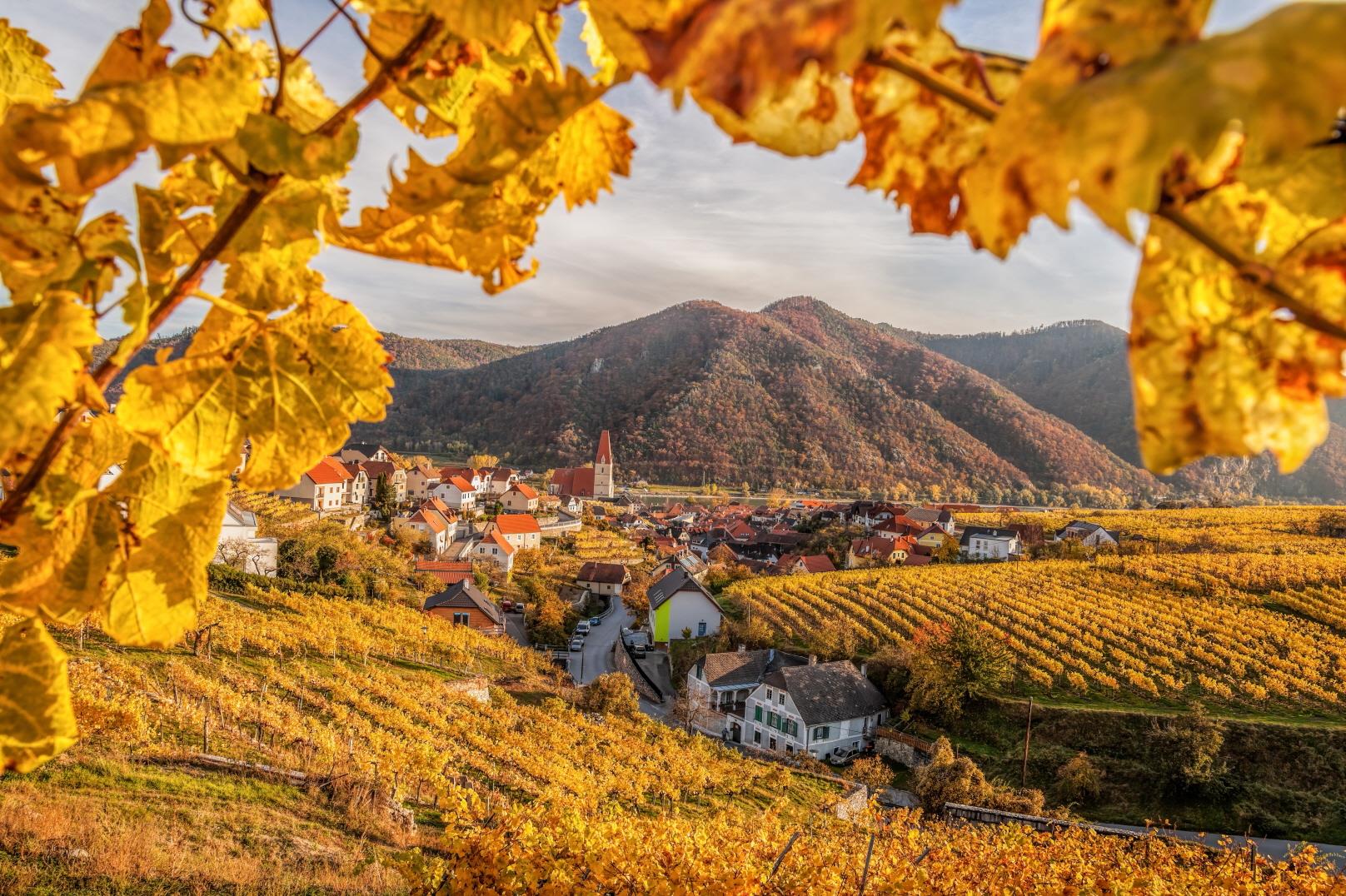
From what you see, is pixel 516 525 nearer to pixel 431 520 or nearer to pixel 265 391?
pixel 431 520

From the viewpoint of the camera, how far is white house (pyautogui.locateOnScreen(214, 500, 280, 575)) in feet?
75.3

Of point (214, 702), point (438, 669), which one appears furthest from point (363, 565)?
Answer: point (214, 702)

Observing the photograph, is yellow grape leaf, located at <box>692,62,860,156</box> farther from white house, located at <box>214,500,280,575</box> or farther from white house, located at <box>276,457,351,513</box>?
white house, located at <box>276,457,351,513</box>

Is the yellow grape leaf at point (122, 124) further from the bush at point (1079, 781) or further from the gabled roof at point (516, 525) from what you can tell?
the gabled roof at point (516, 525)

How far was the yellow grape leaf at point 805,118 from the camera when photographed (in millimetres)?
525

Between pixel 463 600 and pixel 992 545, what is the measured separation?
33.0 meters

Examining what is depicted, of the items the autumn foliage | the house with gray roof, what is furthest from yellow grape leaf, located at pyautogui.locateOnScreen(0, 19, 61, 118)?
the house with gray roof

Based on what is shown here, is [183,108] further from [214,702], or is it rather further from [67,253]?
[214,702]

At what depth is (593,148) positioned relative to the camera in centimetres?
77

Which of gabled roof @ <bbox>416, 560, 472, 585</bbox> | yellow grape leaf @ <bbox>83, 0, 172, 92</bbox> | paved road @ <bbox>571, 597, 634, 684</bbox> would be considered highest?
yellow grape leaf @ <bbox>83, 0, 172, 92</bbox>

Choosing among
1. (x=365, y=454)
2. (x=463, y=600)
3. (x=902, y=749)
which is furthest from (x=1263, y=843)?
(x=365, y=454)

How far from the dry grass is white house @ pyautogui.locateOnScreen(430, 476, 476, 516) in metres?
43.7

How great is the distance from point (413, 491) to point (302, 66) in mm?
55480

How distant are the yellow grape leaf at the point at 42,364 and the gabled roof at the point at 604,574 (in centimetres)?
3730
